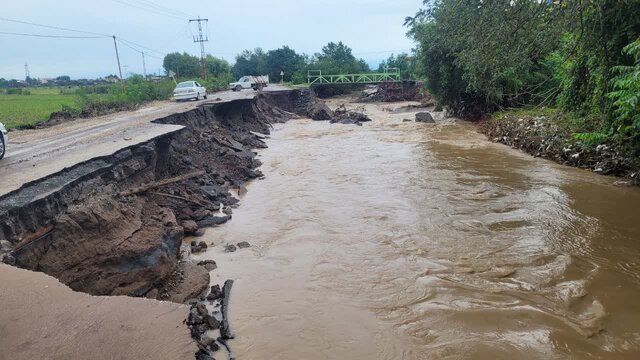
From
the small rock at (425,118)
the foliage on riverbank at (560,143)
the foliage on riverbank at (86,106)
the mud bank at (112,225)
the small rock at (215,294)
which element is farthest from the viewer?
the small rock at (425,118)

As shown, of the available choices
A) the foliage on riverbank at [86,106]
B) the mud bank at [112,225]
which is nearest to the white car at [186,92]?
the foliage on riverbank at [86,106]

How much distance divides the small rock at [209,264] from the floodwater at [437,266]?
163 mm

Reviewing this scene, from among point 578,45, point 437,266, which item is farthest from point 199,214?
point 578,45

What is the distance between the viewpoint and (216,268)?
8594mm

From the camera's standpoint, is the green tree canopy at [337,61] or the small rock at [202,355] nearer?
the small rock at [202,355]

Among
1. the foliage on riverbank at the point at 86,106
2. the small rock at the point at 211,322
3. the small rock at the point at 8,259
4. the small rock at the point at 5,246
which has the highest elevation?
the foliage on riverbank at the point at 86,106

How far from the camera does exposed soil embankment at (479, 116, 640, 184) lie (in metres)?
13.6

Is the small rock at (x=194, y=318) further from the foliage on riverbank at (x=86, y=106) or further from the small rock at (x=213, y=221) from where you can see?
the foliage on riverbank at (x=86, y=106)

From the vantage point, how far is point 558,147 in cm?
1653

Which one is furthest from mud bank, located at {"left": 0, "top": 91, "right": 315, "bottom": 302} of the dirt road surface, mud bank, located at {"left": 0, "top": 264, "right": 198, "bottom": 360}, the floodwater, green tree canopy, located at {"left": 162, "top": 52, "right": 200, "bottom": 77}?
green tree canopy, located at {"left": 162, "top": 52, "right": 200, "bottom": 77}

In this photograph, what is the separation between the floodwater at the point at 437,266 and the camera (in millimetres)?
6004

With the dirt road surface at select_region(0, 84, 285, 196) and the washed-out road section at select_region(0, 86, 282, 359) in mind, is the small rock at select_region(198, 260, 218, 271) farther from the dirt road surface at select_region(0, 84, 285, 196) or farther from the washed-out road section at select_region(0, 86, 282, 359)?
the dirt road surface at select_region(0, 84, 285, 196)

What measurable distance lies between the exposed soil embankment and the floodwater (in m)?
0.60

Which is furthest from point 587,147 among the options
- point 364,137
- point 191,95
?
point 191,95
